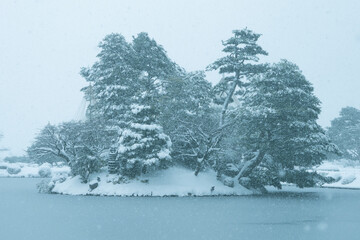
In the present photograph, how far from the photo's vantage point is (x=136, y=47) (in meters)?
38.3

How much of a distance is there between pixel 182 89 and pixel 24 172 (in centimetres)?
4854

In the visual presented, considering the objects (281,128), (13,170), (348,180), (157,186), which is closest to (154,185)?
(157,186)

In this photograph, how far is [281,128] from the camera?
30.8m

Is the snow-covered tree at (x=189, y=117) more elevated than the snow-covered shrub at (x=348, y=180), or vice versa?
the snow-covered tree at (x=189, y=117)

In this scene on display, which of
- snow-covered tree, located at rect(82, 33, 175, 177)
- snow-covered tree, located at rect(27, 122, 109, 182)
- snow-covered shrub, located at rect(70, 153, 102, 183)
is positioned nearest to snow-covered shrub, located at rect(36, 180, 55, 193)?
snow-covered tree, located at rect(27, 122, 109, 182)

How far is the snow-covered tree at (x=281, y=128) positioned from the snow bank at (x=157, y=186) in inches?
116

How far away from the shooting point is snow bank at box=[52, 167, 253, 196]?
2919 cm

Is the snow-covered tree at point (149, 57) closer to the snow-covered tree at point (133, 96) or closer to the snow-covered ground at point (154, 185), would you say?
the snow-covered tree at point (133, 96)

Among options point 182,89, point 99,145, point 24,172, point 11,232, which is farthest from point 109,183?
point 24,172

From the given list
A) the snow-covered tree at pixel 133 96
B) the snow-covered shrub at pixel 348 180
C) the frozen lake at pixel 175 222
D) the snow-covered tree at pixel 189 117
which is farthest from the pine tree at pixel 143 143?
the snow-covered shrub at pixel 348 180

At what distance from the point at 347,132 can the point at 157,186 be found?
5696cm

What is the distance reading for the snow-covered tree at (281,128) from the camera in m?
30.1

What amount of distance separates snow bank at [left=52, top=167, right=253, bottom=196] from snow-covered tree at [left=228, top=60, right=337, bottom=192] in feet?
9.70

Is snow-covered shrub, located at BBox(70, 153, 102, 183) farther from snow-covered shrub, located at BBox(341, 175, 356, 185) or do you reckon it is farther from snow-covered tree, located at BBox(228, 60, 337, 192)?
snow-covered shrub, located at BBox(341, 175, 356, 185)
